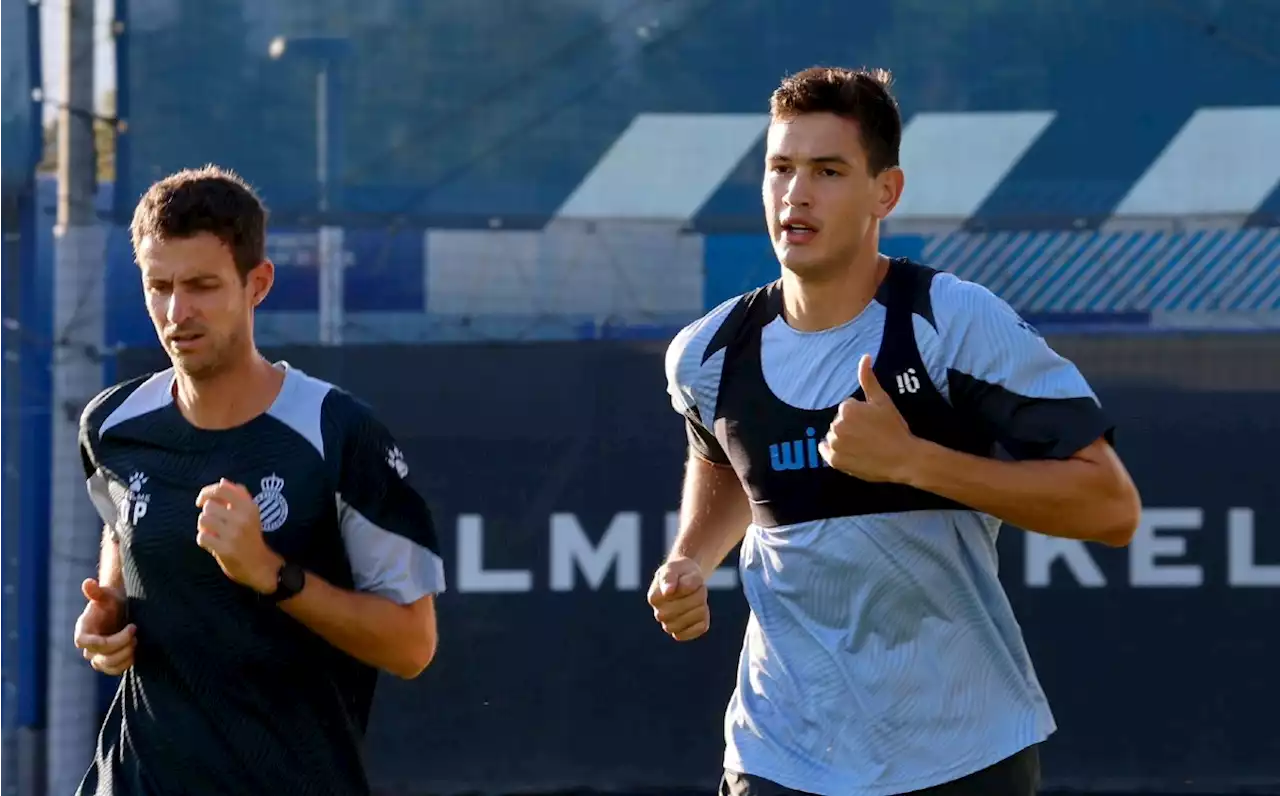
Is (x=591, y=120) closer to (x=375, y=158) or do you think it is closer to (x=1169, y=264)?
Result: (x=375, y=158)

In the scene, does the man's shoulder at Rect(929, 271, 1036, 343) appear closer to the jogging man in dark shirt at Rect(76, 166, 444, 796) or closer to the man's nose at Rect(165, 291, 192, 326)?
the jogging man in dark shirt at Rect(76, 166, 444, 796)

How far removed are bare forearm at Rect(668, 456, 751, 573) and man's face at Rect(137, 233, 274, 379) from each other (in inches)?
33.1

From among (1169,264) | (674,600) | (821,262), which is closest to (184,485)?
(674,600)

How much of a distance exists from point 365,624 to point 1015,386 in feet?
3.46

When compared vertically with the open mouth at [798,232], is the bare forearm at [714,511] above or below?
below

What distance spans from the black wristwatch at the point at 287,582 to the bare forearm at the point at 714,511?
2.41 feet

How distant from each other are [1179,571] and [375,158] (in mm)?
2459

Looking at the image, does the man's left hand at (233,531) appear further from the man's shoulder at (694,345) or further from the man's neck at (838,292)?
the man's neck at (838,292)

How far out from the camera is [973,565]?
3.05m

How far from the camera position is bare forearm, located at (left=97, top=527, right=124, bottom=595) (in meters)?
3.17

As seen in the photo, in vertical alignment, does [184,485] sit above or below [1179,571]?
above

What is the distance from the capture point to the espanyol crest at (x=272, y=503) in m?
3.01

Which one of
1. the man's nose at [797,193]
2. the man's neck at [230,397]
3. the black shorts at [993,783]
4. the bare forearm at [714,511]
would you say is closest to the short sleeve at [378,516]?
the man's neck at [230,397]

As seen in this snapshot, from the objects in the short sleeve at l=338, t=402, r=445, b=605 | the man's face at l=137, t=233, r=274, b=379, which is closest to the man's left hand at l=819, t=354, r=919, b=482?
the short sleeve at l=338, t=402, r=445, b=605
